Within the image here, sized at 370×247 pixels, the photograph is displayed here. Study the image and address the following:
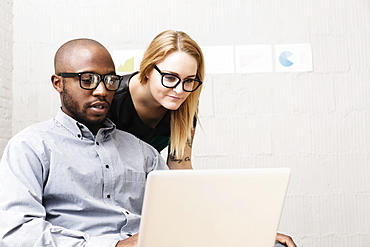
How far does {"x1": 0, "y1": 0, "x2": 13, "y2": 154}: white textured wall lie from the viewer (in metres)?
3.01

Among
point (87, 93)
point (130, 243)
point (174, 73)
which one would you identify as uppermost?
point (174, 73)

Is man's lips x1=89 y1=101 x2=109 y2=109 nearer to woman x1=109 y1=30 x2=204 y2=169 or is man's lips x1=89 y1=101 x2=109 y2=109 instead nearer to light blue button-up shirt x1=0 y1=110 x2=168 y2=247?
light blue button-up shirt x1=0 y1=110 x2=168 y2=247

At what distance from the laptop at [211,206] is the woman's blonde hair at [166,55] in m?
0.91

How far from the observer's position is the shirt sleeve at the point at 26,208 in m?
1.20

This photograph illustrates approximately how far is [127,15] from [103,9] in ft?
0.54

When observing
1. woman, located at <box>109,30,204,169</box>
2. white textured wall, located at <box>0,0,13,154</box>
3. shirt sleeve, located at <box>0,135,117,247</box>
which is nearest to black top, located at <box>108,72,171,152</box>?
woman, located at <box>109,30,204,169</box>

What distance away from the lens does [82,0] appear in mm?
3201

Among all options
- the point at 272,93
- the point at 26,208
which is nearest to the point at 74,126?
the point at 26,208

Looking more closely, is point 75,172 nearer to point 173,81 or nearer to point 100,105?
point 100,105

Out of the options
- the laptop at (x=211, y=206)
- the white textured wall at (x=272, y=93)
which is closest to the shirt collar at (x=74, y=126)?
the laptop at (x=211, y=206)

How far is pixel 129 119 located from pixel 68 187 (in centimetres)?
71

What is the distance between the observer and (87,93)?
4.89ft

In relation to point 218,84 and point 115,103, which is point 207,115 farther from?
point 115,103

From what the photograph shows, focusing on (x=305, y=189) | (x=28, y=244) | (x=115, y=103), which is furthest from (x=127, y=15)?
(x=28, y=244)
